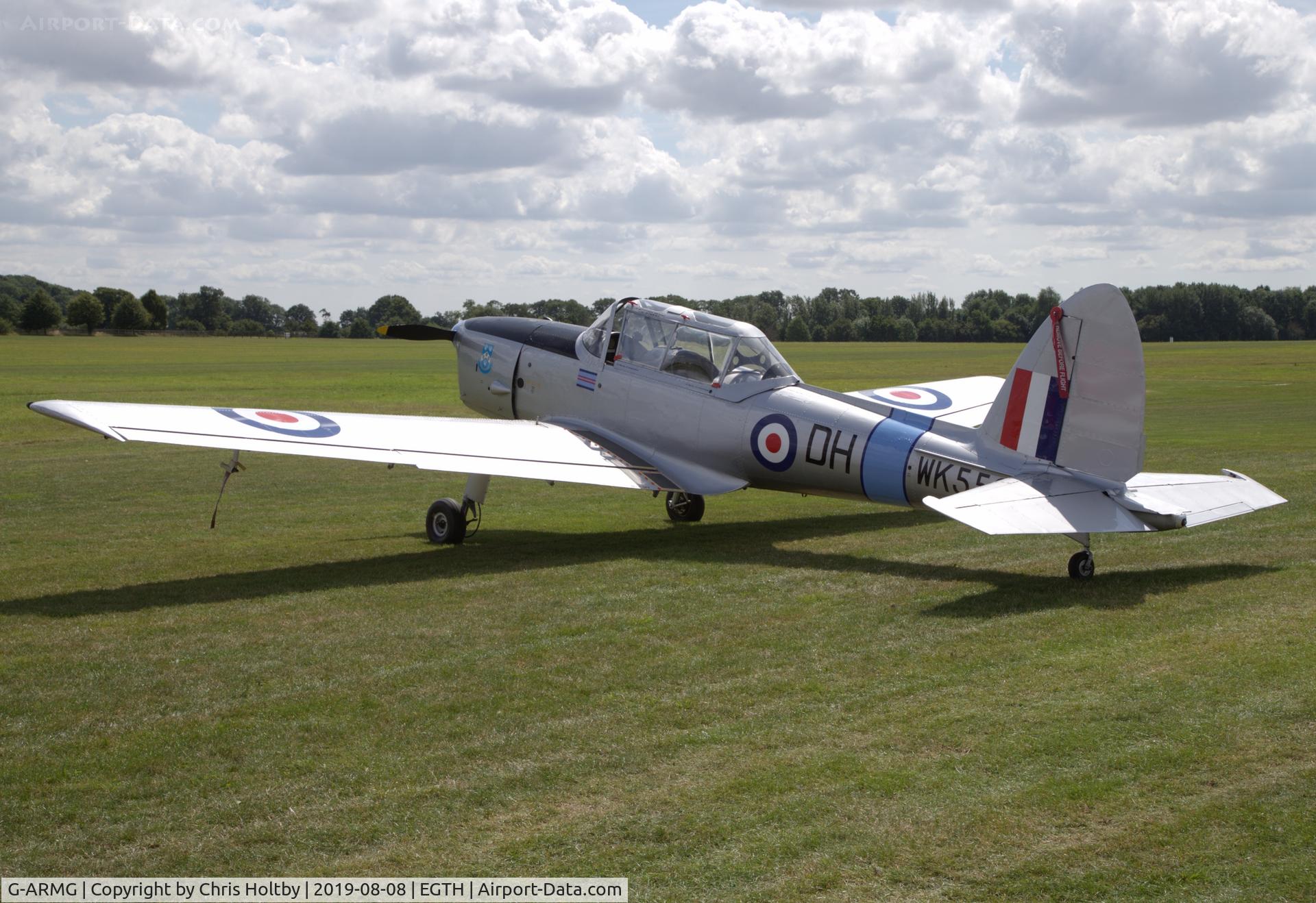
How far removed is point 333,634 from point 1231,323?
4603 inches

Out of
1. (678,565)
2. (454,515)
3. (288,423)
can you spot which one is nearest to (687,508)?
(454,515)

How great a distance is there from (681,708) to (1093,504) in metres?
3.86

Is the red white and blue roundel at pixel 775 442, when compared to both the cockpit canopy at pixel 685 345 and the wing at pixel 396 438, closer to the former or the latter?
the cockpit canopy at pixel 685 345

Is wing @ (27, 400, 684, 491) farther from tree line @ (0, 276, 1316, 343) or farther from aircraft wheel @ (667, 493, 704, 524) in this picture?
tree line @ (0, 276, 1316, 343)

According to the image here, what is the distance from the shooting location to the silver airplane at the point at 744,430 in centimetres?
823

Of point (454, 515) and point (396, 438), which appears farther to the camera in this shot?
point (454, 515)

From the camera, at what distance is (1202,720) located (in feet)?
17.2

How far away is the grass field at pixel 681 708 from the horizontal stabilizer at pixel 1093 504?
47cm

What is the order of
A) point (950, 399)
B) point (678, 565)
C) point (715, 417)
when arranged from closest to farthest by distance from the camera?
point (678, 565)
point (715, 417)
point (950, 399)

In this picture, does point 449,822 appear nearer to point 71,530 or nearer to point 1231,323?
point 71,530

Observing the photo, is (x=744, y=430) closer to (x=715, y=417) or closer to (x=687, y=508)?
(x=715, y=417)

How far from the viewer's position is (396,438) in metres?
10.7

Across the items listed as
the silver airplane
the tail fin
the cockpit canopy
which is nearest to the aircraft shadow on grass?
the silver airplane

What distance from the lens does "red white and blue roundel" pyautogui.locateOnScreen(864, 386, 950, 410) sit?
554 inches
